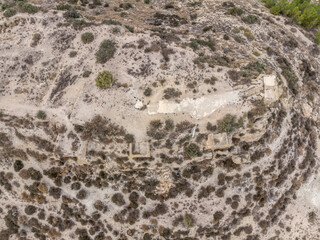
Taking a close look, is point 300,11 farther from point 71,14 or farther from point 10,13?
point 10,13

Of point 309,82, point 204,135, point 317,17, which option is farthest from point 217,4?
point 204,135

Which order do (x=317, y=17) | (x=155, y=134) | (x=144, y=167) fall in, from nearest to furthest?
(x=155, y=134) → (x=144, y=167) → (x=317, y=17)

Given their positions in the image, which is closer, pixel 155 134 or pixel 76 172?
pixel 155 134

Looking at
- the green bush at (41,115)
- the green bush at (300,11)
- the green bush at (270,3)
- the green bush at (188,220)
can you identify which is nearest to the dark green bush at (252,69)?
the green bush at (300,11)

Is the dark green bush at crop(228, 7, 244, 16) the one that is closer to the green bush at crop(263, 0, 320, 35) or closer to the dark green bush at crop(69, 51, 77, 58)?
the green bush at crop(263, 0, 320, 35)

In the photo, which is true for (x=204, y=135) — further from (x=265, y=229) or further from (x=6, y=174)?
(x=6, y=174)

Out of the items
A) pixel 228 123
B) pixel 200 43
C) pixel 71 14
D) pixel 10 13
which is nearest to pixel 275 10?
pixel 200 43

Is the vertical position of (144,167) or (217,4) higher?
(217,4)
